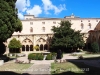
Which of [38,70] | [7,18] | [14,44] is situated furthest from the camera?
[14,44]

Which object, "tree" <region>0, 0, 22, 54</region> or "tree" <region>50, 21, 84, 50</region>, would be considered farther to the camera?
"tree" <region>50, 21, 84, 50</region>

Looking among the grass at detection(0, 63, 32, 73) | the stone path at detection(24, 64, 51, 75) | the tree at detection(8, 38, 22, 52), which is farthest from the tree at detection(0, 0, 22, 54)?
the tree at detection(8, 38, 22, 52)

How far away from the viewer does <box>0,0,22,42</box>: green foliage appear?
51.8 feet

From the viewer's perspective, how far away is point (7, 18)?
16.1m

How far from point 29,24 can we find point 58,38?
1554cm

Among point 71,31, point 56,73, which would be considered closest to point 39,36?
point 71,31

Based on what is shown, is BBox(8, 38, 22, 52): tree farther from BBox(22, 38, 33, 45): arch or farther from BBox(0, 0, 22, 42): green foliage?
BBox(0, 0, 22, 42): green foliage

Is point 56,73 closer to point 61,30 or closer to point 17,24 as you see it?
point 17,24

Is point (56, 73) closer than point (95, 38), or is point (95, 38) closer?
point (56, 73)

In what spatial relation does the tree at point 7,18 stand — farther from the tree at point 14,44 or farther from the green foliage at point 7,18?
the tree at point 14,44

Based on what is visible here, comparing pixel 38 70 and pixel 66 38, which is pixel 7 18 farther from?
pixel 66 38

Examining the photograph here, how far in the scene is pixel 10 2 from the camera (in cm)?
1723

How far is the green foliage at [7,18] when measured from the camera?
51.8ft

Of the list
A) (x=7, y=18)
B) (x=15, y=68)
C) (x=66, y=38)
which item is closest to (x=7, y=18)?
(x=7, y=18)
